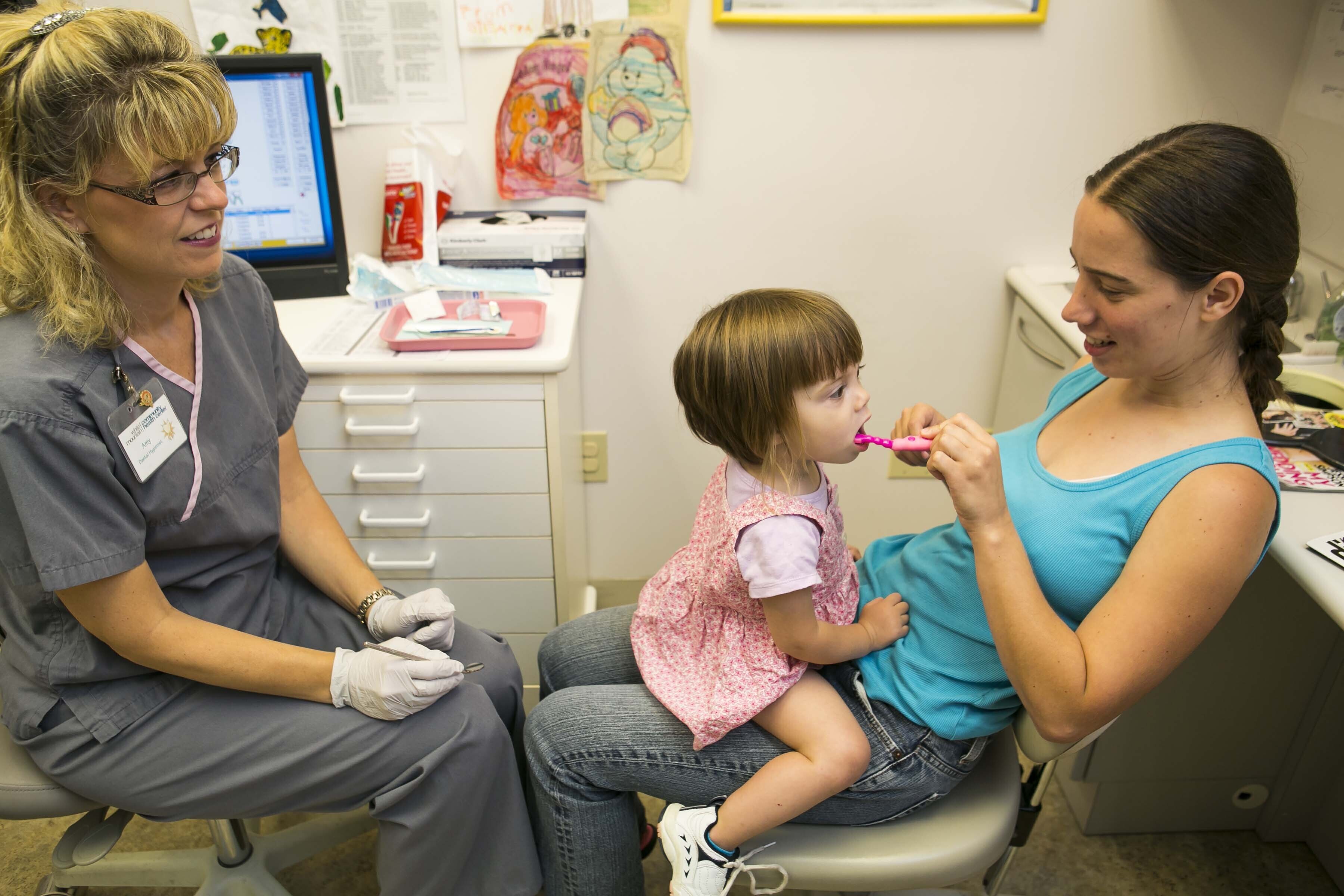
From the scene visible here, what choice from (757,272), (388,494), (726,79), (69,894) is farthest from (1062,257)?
(69,894)

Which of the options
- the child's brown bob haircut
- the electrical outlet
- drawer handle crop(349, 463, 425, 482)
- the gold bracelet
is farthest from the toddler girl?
the electrical outlet

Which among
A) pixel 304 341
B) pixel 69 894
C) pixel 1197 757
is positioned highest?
pixel 304 341

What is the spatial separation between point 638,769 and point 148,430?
667 mm

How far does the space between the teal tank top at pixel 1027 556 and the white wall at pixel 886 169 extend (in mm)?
847

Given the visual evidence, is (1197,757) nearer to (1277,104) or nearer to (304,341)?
(1277,104)

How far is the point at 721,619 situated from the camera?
118cm

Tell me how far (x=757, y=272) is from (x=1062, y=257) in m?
0.63

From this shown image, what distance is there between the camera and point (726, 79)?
1831 millimetres

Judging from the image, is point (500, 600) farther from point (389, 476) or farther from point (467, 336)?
point (467, 336)

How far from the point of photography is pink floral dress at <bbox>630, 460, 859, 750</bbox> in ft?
3.56

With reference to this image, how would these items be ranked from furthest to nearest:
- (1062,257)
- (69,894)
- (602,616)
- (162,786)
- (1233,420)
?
(1062,257)
(69,894)
(602,616)
(162,786)
(1233,420)

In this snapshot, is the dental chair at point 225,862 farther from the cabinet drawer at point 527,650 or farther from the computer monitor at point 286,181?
the computer monitor at point 286,181

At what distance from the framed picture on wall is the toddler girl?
893 millimetres

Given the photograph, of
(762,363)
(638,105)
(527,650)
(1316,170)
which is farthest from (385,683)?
(1316,170)
